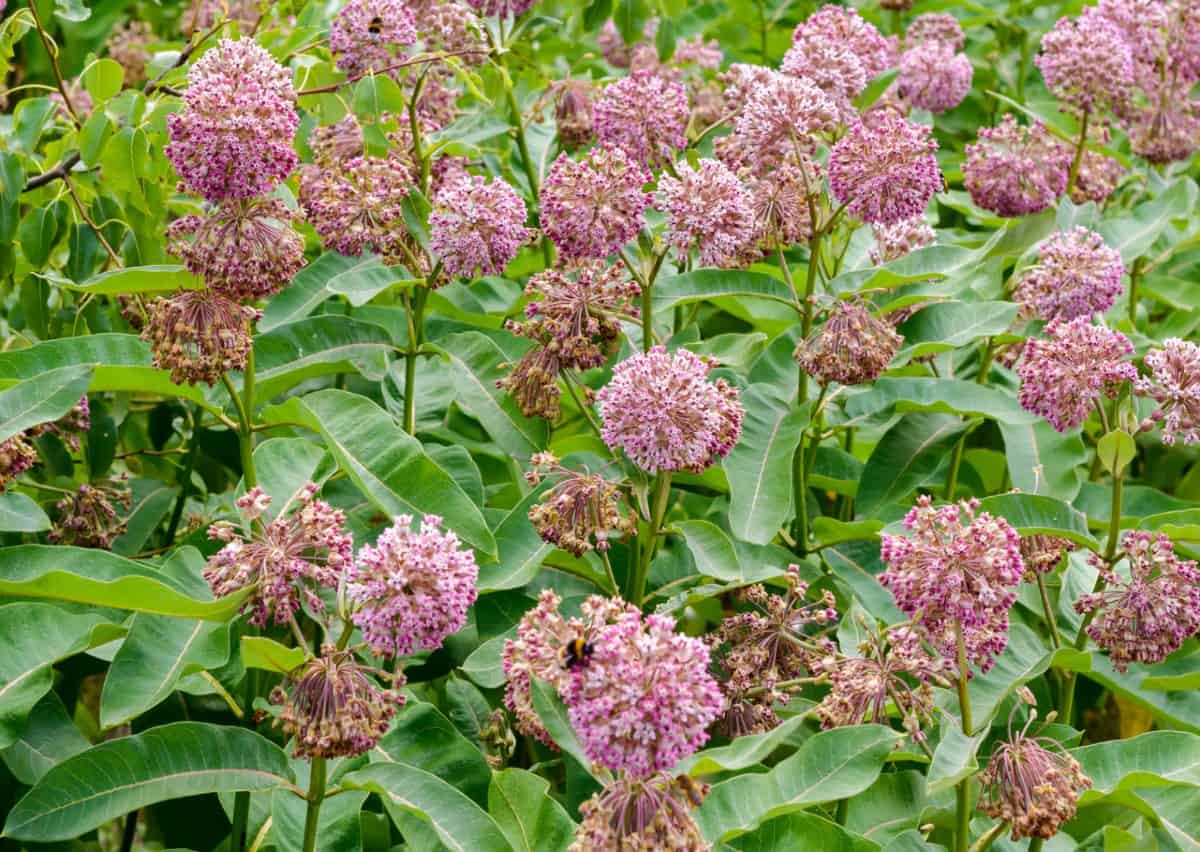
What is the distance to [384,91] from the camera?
329 centimetres

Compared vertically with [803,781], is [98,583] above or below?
above

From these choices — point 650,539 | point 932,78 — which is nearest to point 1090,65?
point 932,78

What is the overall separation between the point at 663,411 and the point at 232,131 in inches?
36.9

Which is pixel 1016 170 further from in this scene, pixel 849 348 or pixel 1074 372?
pixel 849 348

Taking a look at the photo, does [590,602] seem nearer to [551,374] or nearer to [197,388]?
[551,374]

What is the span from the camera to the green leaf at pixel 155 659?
2.46 meters

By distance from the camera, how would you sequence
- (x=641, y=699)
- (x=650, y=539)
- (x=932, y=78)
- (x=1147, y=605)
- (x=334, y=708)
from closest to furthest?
1. (x=641, y=699)
2. (x=334, y=708)
3. (x=1147, y=605)
4. (x=650, y=539)
5. (x=932, y=78)

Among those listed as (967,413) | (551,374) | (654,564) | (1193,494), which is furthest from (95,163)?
(1193,494)

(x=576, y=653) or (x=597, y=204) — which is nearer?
(x=576, y=653)

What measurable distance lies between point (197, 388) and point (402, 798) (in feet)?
3.57

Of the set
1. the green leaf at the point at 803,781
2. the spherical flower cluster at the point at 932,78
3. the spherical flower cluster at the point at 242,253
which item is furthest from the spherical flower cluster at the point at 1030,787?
the spherical flower cluster at the point at 932,78

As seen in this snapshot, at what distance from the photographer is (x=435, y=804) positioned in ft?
8.00

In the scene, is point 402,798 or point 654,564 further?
point 654,564

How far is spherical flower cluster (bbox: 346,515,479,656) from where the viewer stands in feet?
7.09
